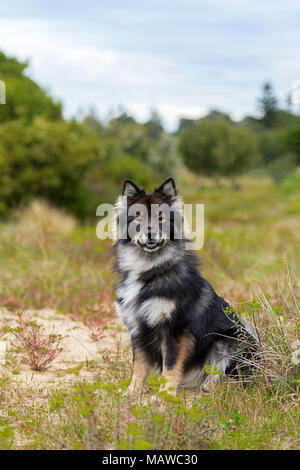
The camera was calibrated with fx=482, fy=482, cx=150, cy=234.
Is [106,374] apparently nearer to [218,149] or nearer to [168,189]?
[168,189]

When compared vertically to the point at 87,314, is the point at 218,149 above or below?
above

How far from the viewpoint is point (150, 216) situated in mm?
4594

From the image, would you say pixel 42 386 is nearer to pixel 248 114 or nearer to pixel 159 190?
pixel 159 190

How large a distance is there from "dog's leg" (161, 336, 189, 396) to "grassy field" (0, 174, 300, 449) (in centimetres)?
21

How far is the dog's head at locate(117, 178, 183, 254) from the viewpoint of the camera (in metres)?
4.43

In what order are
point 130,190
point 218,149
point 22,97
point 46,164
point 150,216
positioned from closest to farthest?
point 150,216 < point 130,190 < point 46,164 < point 22,97 < point 218,149

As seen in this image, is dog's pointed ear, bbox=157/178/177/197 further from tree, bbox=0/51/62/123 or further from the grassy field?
tree, bbox=0/51/62/123

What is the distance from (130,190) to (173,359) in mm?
1658

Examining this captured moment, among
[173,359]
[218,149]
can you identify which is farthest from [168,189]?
[218,149]

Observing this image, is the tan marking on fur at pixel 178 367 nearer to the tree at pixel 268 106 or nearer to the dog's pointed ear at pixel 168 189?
the dog's pointed ear at pixel 168 189

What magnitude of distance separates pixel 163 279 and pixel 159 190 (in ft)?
2.99

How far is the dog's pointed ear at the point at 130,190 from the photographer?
4656 millimetres
